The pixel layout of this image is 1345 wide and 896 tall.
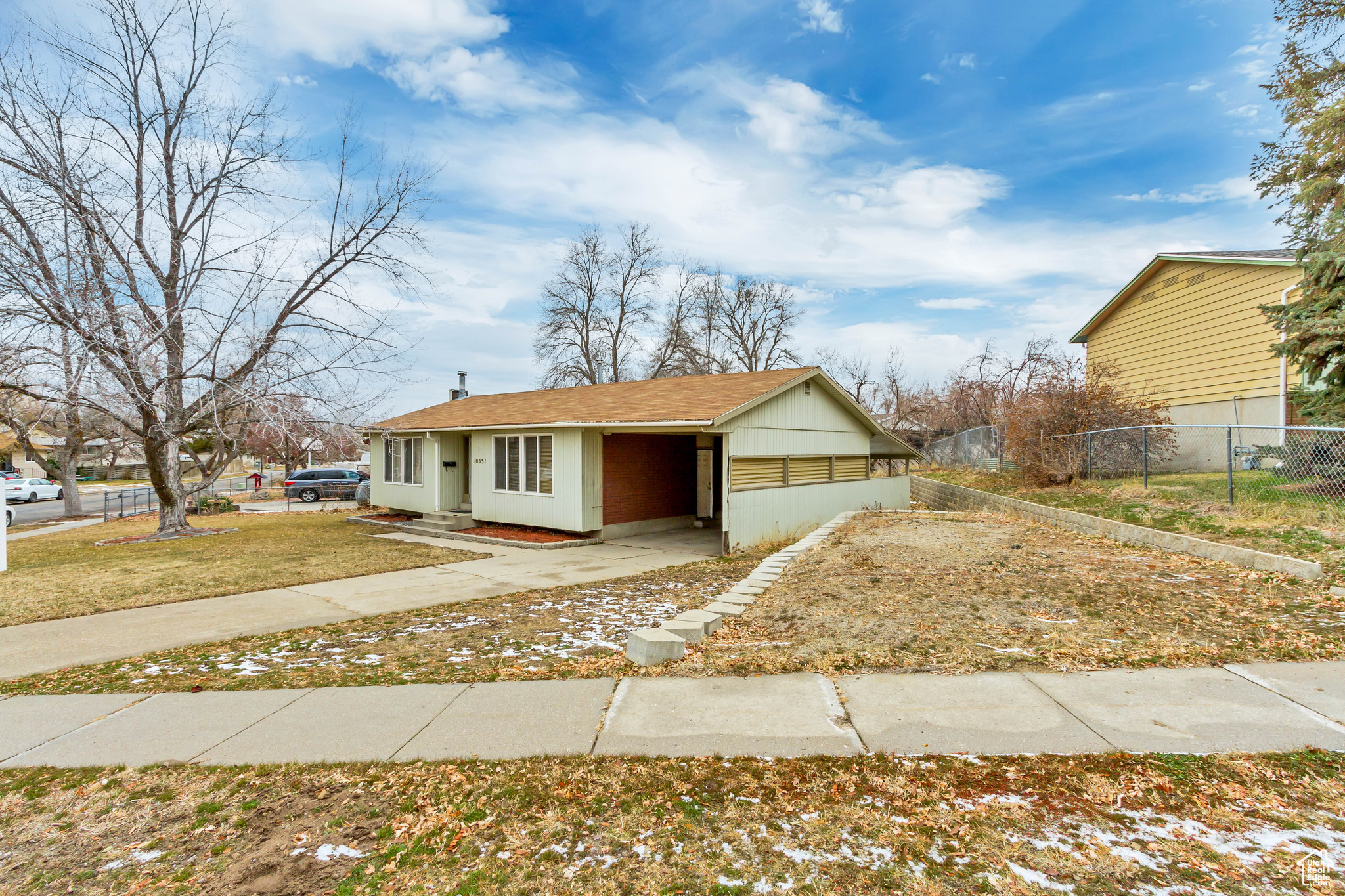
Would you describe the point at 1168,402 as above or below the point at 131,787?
above

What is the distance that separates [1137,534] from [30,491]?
45934 millimetres

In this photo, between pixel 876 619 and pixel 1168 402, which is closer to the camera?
pixel 876 619

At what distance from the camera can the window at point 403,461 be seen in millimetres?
17500

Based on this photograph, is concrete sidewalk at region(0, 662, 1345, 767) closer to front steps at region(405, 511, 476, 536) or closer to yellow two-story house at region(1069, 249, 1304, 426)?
front steps at region(405, 511, 476, 536)

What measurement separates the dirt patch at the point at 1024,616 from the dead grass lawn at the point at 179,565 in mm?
7141

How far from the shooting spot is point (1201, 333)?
586 inches

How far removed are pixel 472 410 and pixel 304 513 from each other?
8.91 meters

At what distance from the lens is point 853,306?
3083 cm

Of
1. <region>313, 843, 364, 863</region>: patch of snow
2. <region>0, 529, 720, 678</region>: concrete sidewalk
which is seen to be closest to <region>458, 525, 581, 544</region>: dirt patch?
<region>0, 529, 720, 678</region>: concrete sidewalk

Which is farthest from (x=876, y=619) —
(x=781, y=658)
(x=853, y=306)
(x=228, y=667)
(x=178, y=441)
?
(x=853, y=306)

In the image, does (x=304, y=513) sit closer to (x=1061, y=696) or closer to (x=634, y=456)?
(x=634, y=456)

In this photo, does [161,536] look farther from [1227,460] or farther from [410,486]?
[1227,460]

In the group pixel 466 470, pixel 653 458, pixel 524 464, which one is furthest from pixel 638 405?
pixel 466 470

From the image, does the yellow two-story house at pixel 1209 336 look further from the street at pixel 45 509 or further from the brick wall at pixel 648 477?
the street at pixel 45 509
